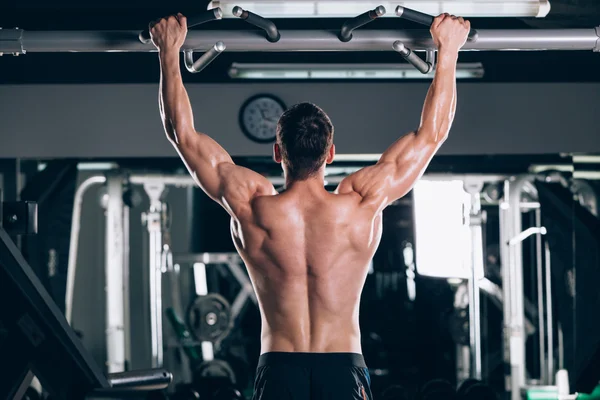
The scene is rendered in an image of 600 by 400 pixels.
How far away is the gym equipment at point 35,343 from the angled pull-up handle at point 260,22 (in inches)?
38.1

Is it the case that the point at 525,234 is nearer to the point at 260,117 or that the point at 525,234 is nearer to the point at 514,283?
the point at 514,283

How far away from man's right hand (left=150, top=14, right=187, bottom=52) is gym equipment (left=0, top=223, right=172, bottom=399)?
0.76 meters

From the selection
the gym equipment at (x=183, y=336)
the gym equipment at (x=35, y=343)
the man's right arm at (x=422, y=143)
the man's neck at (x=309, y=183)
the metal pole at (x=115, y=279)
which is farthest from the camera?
the gym equipment at (x=183, y=336)

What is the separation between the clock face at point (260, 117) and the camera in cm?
514

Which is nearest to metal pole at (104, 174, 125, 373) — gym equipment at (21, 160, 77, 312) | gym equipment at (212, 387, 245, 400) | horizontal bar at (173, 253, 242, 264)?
gym equipment at (21, 160, 77, 312)

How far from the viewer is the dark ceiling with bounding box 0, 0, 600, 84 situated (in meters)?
3.95

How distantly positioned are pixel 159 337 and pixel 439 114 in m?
3.84

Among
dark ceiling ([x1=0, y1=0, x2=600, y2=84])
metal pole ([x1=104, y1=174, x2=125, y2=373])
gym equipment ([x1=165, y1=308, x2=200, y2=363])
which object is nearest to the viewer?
dark ceiling ([x1=0, y1=0, x2=600, y2=84])

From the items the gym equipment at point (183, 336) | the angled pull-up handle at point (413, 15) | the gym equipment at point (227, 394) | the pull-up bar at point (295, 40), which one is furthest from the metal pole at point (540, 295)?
the angled pull-up handle at point (413, 15)

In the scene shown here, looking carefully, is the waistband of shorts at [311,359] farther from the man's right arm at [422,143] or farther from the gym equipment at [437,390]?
the gym equipment at [437,390]

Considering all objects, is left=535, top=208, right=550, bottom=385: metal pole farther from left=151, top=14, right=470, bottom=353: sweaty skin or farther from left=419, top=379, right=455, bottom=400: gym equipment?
left=151, top=14, right=470, bottom=353: sweaty skin

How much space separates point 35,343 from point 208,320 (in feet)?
11.0

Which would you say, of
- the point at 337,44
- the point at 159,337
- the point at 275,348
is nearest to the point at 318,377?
the point at 275,348

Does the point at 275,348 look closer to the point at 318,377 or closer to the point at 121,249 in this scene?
the point at 318,377
